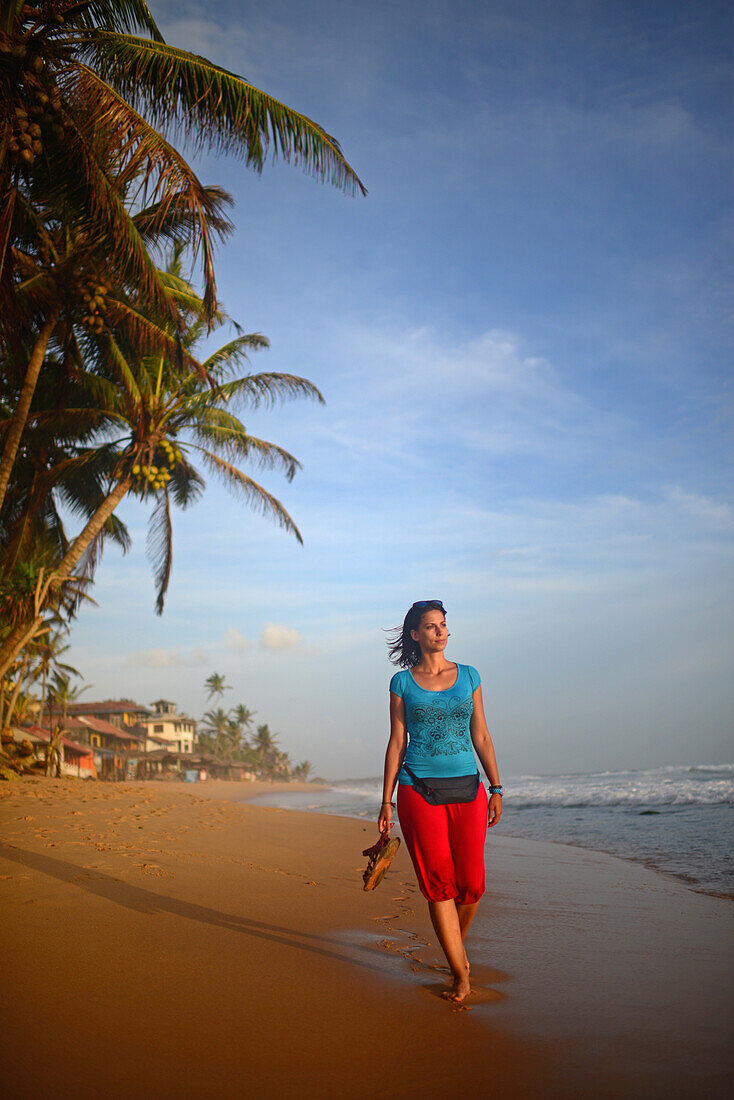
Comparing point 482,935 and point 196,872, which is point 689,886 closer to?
point 482,935

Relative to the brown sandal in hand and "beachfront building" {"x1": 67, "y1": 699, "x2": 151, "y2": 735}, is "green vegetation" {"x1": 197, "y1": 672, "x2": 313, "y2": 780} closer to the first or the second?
"beachfront building" {"x1": 67, "y1": 699, "x2": 151, "y2": 735}

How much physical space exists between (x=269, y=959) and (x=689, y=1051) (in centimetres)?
182

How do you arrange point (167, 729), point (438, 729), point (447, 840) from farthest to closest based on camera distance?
point (167, 729)
point (438, 729)
point (447, 840)

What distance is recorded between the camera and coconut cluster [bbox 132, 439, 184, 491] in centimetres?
1396

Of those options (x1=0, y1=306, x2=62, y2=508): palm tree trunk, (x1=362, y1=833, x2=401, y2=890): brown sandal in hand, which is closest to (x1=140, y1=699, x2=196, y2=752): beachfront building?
(x1=0, y1=306, x2=62, y2=508): palm tree trunk

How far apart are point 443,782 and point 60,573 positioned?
11752 millimetres

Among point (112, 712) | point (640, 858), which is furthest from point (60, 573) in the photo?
point (112, 712)

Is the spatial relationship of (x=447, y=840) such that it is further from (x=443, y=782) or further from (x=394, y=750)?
(x=394, y=750)

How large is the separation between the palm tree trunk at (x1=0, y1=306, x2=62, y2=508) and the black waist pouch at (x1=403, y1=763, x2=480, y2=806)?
9859 mm

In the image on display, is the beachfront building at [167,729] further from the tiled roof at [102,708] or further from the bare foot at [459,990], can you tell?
the bare foot at [459,990]

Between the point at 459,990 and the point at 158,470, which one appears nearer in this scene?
the point at 459,990

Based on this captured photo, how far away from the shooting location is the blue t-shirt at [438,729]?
3170 millimetres

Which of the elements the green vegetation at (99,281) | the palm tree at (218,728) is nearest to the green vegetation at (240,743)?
the palm tree at (218,728)

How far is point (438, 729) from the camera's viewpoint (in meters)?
3.21
